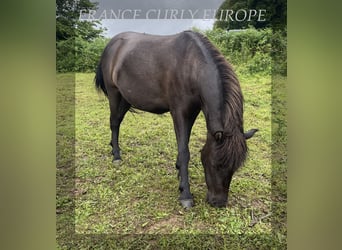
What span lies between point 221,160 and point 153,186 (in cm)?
50

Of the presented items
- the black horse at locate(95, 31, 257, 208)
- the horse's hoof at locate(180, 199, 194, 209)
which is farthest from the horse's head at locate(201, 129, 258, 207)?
the horse's hoof at locate(180, 199, 194, 209)

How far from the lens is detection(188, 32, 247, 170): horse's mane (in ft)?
6.93

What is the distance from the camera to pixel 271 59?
2254 millimetres

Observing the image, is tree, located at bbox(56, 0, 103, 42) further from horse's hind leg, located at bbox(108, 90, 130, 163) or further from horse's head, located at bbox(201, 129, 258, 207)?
horse's head, located at bbox(201, 129, 258, 207)

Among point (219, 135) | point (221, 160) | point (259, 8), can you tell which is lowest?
point (221, 160)

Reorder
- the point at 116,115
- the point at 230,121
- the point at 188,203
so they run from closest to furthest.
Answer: the point at 230,121 < the point at 188,203 < the point at 116,115

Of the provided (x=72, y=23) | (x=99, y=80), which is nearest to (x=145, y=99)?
(x=99, y=80)

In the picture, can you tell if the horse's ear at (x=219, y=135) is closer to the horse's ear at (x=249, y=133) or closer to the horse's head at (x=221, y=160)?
the horse's head at (x=221, y=160)

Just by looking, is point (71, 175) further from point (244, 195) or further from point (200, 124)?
point (244, 195)

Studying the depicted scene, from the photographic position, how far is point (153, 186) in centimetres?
236

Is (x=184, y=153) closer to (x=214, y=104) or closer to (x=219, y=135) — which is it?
(x=219, y=135)
